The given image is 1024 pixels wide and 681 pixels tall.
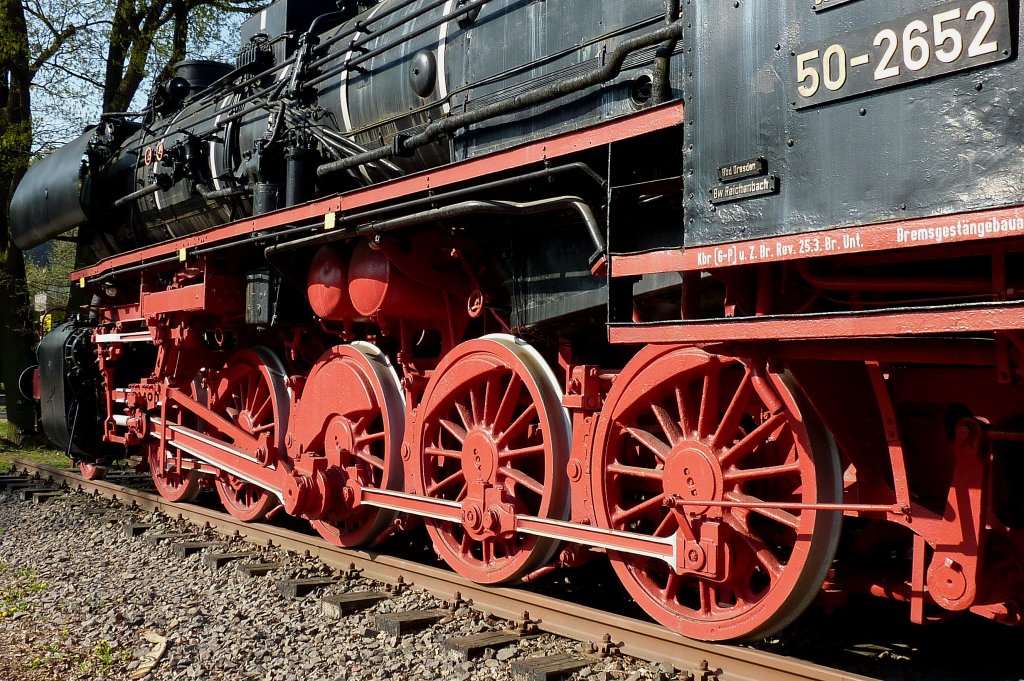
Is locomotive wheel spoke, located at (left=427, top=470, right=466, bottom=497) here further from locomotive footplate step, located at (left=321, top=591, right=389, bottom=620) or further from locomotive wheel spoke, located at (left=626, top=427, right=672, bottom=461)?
locomotive wheel spoke, located at (left=626, top=427, right=672, bottom=461)

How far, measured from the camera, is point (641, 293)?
388 cm

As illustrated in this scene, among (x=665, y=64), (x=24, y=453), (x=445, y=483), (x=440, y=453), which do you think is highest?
(x=665, y=64)

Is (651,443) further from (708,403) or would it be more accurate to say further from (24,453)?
(24,453)

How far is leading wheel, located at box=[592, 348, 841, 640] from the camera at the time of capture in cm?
344

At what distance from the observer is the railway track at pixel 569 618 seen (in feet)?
11.5

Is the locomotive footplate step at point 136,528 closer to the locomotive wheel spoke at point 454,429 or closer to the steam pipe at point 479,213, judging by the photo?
the steam pipe at point 479,213

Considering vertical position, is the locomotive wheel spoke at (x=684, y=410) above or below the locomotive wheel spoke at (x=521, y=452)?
above

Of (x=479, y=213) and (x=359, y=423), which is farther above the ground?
(x=479, y=213)

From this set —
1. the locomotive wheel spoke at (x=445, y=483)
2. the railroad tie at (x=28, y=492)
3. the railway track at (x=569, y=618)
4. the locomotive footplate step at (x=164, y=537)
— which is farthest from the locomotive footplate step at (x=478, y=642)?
the railroad tie at (x=28, y=492)

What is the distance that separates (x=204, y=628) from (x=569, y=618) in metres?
1.90

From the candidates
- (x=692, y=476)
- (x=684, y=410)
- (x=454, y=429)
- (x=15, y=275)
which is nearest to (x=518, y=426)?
(x=454, y=429)

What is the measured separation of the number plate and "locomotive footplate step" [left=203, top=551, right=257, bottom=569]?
465cm

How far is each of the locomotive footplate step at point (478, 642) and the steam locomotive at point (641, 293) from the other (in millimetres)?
436

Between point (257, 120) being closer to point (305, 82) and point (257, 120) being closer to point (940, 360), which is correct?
point (305, 82)
